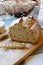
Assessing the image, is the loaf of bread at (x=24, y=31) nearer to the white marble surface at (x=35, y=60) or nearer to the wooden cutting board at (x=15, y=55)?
the wooden cutting board at (x=15, y=55)

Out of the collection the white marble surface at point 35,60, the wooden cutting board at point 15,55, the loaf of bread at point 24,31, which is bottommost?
the white marble surface at point 35,60

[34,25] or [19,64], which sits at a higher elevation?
[34,25]

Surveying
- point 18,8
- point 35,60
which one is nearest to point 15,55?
point 35,60

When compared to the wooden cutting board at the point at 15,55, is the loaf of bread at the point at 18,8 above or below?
above

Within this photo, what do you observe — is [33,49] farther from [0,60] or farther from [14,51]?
[0,60]

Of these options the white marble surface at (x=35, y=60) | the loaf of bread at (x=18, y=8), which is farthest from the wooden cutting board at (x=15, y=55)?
the loaf of bread at (x=18, y=8)

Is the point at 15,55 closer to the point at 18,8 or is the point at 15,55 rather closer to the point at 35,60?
the point at 35,60

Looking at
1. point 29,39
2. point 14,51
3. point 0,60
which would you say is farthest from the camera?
point 29,39

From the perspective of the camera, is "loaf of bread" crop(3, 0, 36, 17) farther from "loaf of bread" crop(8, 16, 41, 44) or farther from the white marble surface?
the white marble surface

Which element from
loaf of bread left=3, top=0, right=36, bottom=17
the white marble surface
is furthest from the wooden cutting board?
loaf of bread left=3, top=0, right=36, bottom=17

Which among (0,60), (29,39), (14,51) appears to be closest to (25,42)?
(29,39)
